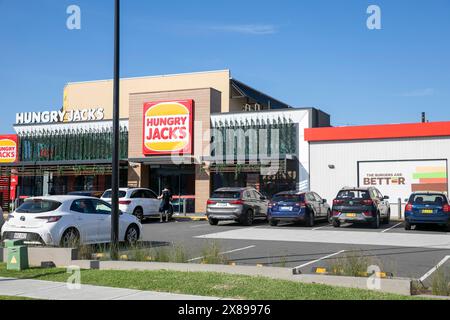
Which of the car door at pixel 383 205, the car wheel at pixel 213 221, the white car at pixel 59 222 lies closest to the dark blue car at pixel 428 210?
the car door at pixel 383 205

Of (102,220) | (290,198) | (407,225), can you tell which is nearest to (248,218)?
(290,198)

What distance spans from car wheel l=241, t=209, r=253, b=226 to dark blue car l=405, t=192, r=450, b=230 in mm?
6305

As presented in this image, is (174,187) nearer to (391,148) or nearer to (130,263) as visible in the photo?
(391,148)

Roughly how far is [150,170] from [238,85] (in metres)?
11.7

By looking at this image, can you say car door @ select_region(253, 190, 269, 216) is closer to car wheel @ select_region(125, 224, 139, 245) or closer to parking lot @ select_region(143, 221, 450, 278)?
parking lot @ select_region(143, 221, 450, 278)

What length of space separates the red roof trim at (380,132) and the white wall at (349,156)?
1.11 ft

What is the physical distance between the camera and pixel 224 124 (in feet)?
98.8

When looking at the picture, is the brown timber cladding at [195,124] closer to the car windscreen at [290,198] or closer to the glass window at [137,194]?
the glass window at [137,194]

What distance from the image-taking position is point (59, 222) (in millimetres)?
13258

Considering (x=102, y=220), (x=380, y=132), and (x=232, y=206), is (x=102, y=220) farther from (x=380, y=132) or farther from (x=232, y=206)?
(x=380, y=132)

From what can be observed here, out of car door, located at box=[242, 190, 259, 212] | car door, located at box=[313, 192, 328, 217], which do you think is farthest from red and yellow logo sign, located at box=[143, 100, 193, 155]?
car door, located at box=[313, 192, 328, 217]

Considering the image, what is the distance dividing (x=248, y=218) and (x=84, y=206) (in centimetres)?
974
